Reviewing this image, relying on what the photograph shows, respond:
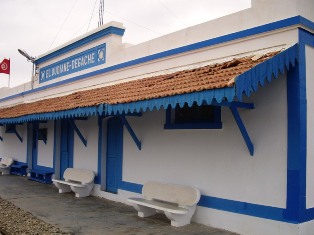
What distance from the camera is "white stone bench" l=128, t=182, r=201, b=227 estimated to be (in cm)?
642

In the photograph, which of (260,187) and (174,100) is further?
(260,187)

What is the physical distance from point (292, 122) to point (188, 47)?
8.82 feet

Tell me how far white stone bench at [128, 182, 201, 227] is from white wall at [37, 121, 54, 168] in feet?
19.4

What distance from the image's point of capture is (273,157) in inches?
219

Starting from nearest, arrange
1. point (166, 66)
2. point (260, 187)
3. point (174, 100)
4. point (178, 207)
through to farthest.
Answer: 1. point (174, 100)
2. point (260, 187)
3. point (178, 207)
4. point (166, 66)

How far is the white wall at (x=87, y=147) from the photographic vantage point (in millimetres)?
9922

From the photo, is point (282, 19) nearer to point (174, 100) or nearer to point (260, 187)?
point (174, 100)

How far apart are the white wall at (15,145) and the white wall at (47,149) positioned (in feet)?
5.62

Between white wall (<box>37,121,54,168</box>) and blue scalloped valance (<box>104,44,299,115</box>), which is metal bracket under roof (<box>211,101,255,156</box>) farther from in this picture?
white wall (<box>37,121,54,168</box>)

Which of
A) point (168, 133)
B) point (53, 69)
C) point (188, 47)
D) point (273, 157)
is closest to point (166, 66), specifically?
point (188, 47)

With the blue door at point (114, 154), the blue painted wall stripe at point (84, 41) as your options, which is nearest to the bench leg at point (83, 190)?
the blue door at point (114, 154)

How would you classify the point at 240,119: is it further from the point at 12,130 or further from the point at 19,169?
the point at 12,130

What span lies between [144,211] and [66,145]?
5143mm

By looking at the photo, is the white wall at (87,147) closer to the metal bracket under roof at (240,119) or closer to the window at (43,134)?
the window at (43,134)
